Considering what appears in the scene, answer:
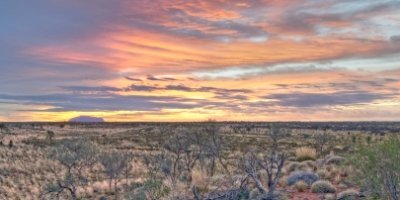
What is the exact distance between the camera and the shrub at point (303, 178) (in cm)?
2388

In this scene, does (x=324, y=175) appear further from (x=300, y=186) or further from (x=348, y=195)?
(x=348, y=195)

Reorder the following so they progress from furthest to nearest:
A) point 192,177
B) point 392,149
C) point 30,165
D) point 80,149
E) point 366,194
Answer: point 30,165
point 80,149
point 192,177
point 366,194
point 392,149

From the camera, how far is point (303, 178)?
24250mm

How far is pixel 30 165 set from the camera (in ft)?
131

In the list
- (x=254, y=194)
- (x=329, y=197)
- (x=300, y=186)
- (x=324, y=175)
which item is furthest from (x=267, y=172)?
(x=324, y=175)

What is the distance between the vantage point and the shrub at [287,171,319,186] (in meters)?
23.9

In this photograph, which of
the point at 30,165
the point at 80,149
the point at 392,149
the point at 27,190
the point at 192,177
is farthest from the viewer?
the point at 30,165

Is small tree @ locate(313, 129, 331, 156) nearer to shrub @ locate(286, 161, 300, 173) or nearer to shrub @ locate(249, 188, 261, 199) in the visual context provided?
shrub @ locate(286, 161, 300, 173)

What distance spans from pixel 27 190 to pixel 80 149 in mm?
4922

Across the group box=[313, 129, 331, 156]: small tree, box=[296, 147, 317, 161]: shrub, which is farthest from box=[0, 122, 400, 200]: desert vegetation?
box=[313, 129, 331, 156]: small tree

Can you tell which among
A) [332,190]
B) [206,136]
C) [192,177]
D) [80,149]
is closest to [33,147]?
[80,149]

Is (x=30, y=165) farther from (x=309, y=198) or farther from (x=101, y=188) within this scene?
(x=309, y=198)

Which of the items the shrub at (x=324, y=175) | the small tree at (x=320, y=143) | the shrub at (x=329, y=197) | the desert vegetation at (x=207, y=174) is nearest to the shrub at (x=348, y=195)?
the desert vegetation at (x=207, y=174)

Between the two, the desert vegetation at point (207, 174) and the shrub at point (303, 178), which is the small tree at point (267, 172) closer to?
the desert vegetation at point (207, 174)
